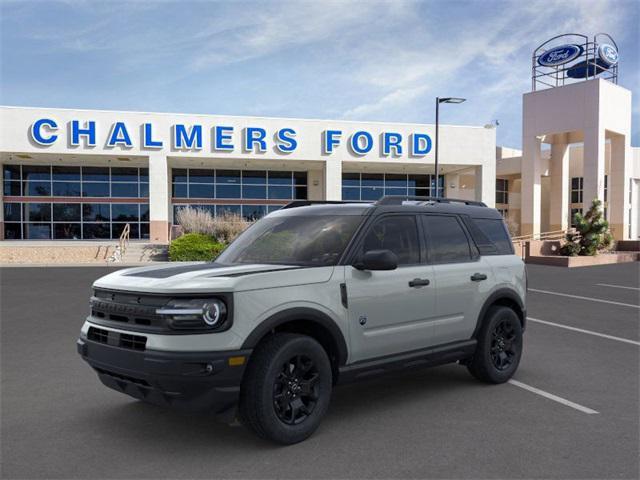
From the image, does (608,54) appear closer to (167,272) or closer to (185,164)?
(185,164)

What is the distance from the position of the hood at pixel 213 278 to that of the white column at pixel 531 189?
110 feet

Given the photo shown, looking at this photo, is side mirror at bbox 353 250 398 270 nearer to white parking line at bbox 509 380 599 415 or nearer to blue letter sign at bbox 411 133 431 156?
white parking line at bbox 509 380 599 415

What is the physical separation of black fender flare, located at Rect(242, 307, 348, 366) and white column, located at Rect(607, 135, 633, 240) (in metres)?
36.2

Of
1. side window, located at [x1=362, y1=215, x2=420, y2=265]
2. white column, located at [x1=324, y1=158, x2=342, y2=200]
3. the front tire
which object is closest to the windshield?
side window, located at [x1=362, y1=215, x2=420, y2=265]

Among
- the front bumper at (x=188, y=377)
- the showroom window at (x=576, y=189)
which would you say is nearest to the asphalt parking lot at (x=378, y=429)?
the front bumper at (x=188, y=377)

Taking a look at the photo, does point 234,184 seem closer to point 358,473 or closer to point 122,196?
point 122,196

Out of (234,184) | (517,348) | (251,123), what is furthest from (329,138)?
(517,348)

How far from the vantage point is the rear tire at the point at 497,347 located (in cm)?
591

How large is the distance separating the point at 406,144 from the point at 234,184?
38.8ft

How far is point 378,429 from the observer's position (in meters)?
4.67

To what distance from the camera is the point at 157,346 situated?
13.0 ft

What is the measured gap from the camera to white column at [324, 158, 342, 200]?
3456 centimetres

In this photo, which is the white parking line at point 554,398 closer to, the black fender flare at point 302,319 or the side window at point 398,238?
the side window at point 398,238

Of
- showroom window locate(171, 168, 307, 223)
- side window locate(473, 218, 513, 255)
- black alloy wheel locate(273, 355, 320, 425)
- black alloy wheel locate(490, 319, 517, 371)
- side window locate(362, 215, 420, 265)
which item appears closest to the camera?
black alloy wheel locate(273, 355, 320, 425)
